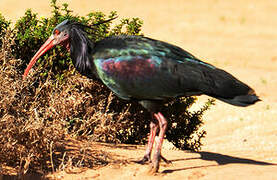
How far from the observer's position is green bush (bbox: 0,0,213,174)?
5711mm

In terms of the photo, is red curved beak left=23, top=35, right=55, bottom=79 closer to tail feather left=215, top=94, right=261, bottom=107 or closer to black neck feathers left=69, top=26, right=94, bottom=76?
black neck feathers left=69, top=26, right=94, bottom=76

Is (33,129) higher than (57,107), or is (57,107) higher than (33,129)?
(57,107)

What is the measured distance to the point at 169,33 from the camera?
2061 centimetres

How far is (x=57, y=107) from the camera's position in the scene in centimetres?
618

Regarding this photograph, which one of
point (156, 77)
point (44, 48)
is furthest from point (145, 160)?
point (44, 48)

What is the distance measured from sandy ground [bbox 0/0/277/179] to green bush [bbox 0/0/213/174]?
1.18ft

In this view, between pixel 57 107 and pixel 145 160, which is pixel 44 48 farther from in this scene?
pixel 145 160

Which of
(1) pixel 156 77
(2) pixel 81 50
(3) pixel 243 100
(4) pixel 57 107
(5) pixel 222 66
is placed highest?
(5) pixel 222 66

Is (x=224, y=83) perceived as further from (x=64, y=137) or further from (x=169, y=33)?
(x=169, y=33)

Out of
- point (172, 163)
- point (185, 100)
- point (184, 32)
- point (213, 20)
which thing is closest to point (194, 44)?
point (184, 32)

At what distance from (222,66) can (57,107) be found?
35.5 feet

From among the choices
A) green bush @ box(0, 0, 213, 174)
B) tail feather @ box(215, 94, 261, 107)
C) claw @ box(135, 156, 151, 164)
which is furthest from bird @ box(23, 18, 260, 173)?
green bush @ box(0, 0, 213, 174)

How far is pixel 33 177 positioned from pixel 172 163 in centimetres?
165

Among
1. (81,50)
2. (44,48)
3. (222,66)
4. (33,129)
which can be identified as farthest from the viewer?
(222,66)
